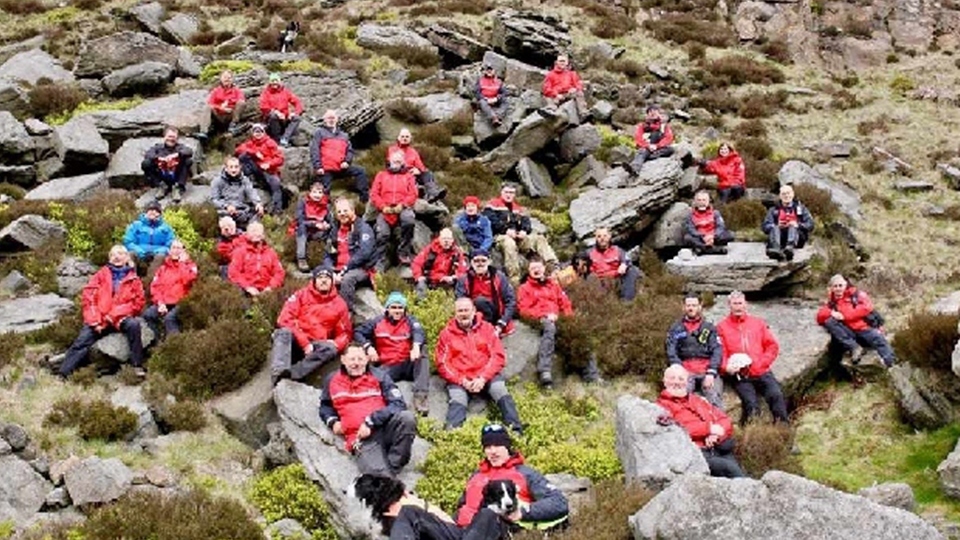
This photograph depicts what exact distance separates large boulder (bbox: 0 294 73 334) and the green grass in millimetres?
12466

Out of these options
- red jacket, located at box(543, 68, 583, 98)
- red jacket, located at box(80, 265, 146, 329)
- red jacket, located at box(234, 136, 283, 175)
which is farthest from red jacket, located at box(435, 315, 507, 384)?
red jacket, located at box(543, 68, 583, 98)

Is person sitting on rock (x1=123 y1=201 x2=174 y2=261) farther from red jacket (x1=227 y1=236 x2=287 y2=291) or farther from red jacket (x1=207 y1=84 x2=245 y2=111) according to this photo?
red jacket (x1=207 y1=84 x2=245 y2=111)

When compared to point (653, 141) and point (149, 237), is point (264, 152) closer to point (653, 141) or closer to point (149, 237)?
point (149, 237)

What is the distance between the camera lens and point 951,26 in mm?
38688

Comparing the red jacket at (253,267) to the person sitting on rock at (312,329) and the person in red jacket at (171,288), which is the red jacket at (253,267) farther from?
the person sitting on rock at (312,329)

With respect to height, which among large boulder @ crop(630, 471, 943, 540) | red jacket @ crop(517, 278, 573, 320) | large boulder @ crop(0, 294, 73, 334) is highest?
large boulder @ crop(630, 471, 943, 540)

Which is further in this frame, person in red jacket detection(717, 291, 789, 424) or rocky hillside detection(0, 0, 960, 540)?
person in red jacket detection(717, 291, 789, 424)

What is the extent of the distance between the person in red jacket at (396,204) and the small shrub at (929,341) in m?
9.35

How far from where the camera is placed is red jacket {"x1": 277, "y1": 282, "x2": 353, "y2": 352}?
12430 mm

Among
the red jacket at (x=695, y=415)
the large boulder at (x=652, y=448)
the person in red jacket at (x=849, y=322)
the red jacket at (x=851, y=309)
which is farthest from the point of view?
the red jacket at (x=851, y=309)

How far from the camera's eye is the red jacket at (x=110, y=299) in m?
13.2

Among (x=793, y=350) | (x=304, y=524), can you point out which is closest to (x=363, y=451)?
(x=304, y=524)

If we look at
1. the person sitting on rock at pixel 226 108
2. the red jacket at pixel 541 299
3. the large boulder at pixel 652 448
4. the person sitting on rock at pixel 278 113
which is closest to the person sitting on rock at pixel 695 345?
the red jacket at pixel 541 299

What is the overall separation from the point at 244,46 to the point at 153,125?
35.4 feet
